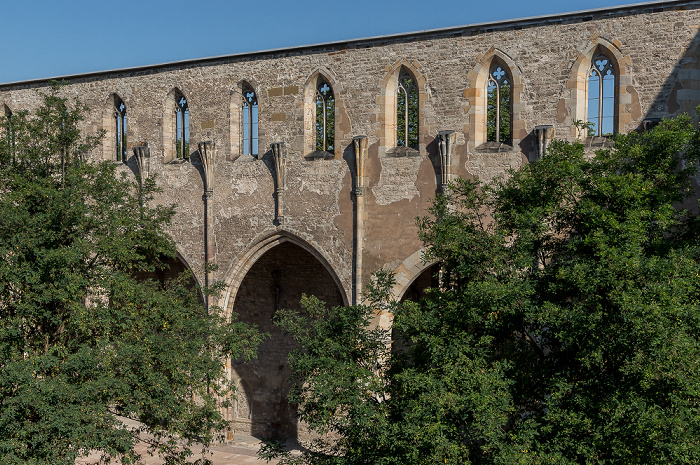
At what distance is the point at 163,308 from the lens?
1209 centimetres

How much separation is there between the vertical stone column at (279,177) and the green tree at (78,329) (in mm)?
4739

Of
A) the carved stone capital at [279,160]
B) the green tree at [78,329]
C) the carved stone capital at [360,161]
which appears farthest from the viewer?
the carved stone capital at [279,160]

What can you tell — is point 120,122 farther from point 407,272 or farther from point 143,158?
point 407,272

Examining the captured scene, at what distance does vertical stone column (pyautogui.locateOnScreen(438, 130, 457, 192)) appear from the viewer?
15.4m

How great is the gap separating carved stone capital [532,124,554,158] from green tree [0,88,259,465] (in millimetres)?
6433

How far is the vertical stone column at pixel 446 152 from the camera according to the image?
15352 millimetres

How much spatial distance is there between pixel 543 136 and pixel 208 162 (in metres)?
7.73

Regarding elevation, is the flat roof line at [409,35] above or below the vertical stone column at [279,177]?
above

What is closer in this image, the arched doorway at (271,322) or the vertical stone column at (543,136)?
the vertical stone column at (543,136)

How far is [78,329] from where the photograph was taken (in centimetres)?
1153

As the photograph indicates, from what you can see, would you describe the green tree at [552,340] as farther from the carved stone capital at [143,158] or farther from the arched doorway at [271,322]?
the carved stone capital at [143,158]

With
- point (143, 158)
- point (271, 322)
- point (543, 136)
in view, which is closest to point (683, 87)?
point (543, 136)

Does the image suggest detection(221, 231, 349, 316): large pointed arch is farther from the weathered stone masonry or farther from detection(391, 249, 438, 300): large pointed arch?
detection(391, 249, 438, 300): large pointed arch

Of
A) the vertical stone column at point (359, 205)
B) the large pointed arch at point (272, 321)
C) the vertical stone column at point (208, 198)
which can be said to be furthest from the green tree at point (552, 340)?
the large pointed arch at point (272, 321)
